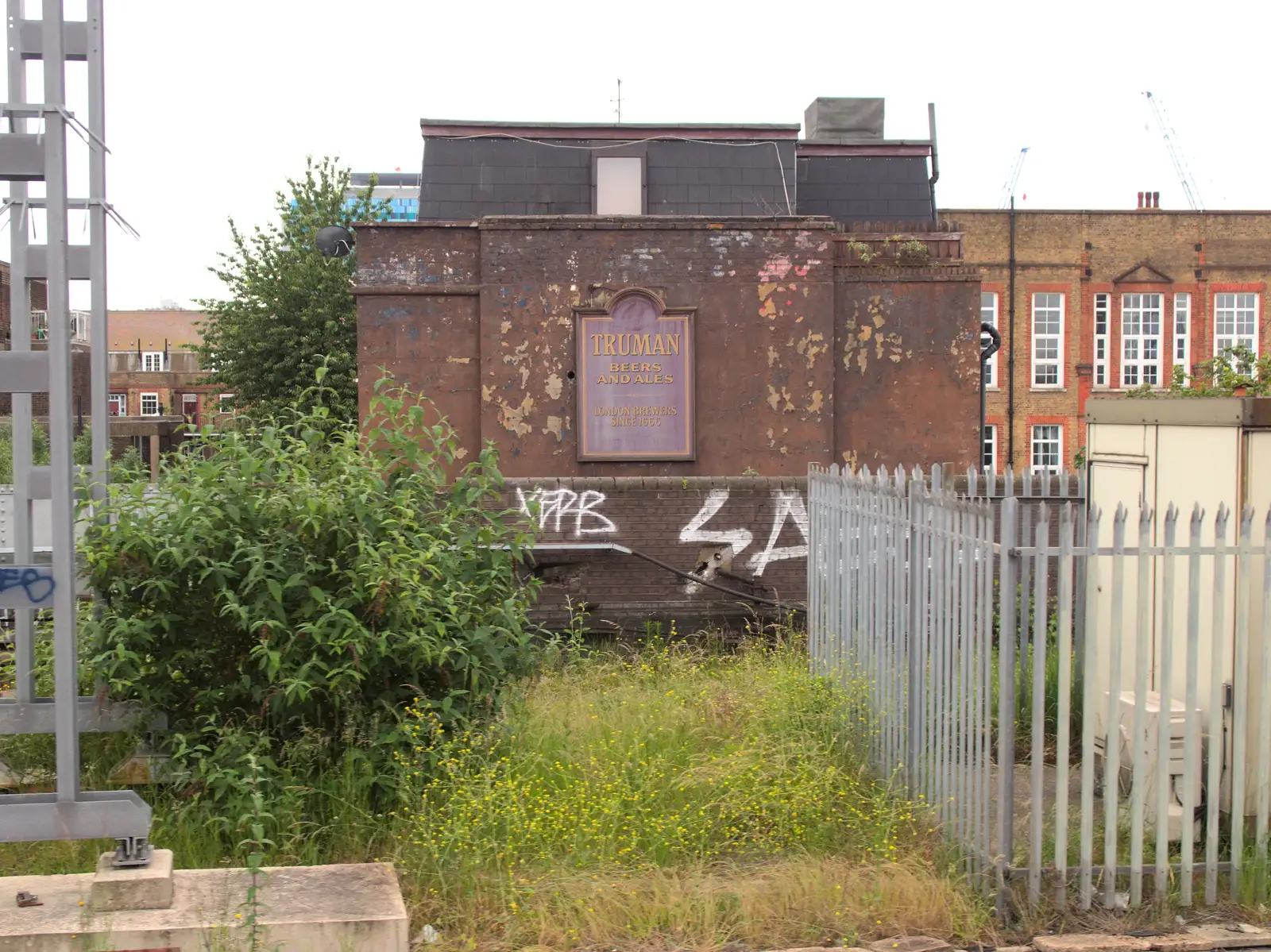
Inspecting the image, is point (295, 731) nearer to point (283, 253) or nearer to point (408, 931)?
point (408, 931)

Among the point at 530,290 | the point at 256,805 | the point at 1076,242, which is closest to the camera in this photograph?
the point at 256,805

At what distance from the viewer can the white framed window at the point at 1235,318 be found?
38.5 metres

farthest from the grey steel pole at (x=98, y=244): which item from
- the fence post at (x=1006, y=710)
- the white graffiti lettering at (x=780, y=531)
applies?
the white graffiti lettering at (x=780, y=531)

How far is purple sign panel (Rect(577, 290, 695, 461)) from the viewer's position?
16750mm

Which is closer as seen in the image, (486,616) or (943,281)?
(486,616)

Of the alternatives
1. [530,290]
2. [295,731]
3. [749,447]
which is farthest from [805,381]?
[295,731]

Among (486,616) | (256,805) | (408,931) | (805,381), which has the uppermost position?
(805,381)

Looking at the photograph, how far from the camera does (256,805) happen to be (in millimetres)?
5180

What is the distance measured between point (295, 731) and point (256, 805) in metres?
0.68

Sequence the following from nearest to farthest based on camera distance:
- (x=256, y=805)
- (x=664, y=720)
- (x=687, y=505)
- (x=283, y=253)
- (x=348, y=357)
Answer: (x=256, y=805) < (x=664, y=720) < (x=687, y=505) < (x=348, y=357) < (x=283, y=253)

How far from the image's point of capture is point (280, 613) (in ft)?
17.7

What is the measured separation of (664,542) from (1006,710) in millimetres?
6219

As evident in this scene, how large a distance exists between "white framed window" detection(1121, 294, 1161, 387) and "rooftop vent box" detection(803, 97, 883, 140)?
56.4 feet

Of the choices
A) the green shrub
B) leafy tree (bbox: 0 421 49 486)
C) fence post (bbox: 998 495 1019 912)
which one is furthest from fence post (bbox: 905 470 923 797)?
leafy tree (bbox: 0 421 49 486)
